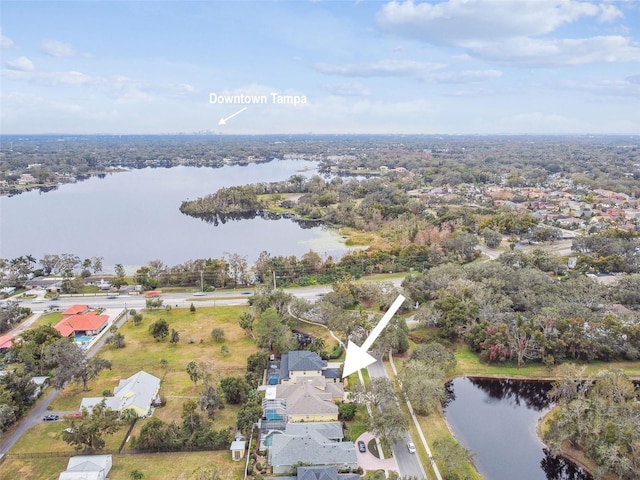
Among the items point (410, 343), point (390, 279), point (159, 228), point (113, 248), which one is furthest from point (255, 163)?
point (410, 343)

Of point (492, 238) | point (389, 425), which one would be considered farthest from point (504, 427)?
point (492, 238)

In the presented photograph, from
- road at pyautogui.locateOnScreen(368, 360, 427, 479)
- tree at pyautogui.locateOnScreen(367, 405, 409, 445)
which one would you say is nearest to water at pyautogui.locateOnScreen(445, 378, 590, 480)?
road at pyautogui.locateOnScreen(368, 360, 427, 479)

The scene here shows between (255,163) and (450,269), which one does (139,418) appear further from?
(255,163)

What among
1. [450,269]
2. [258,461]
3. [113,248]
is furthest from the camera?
[113,248]

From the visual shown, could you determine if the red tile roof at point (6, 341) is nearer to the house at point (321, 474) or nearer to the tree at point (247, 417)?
the tree at point (247, 417)

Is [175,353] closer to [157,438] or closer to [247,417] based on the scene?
[157,438]
